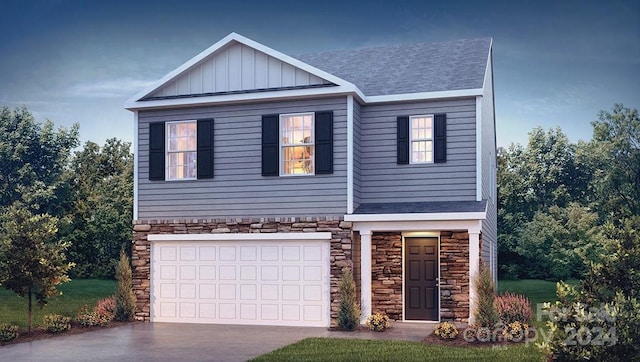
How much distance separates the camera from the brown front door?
721 inches

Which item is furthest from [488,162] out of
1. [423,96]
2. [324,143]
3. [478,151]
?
[324,143]

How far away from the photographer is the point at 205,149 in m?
18.9

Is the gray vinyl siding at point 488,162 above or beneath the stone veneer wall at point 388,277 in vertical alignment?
above

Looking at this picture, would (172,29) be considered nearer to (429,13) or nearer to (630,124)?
(429,13)

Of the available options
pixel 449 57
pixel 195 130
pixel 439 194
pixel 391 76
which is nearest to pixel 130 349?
pixel 195 130

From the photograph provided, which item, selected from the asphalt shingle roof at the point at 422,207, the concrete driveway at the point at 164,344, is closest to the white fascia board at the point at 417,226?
the asphalt shingle roof at the point at 422,207

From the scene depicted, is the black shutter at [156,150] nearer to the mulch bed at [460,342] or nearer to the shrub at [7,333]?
the shrub at [7,333]

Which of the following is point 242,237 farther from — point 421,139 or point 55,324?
point 421,139

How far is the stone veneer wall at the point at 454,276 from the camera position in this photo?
17766 mm

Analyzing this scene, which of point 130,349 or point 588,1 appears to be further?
point 588,1

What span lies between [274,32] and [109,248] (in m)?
13.0

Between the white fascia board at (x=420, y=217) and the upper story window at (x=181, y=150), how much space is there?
14.2 ft

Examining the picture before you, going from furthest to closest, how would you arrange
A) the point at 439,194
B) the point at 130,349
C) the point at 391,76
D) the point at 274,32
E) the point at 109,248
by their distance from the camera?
the point at 109,248 < the point at 274,32 < the point at 391,76 < the point at 439,194 < the point at 130,349

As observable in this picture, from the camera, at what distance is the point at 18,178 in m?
35.9
